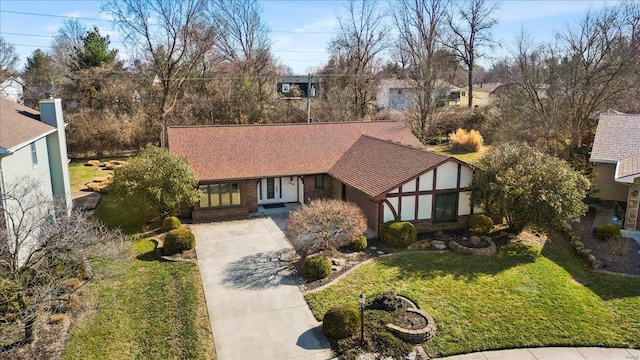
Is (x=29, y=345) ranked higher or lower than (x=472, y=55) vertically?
lower

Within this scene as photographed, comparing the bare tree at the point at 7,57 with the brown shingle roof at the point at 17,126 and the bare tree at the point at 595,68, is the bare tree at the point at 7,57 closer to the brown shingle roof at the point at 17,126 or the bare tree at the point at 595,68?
the brown shingle roof at the point at 17,126

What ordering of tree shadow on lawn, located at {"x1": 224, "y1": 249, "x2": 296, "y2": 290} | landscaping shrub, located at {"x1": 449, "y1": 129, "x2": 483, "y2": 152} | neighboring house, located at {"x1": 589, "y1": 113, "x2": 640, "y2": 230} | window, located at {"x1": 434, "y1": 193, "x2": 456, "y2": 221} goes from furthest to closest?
landscaping shrub, located at {"x1": 449, "y1": 129, "x2": 483, "y2": 152}
neighboring house, located at {"x1": 589, "y1": 113, "x2": 640, "y2": 230}
window, located at {"x1": 434, "y1": 193, "x2": 456, "y2": 221}
tree shadow on lawn, located at {"x1": 224, "y1": 249, "x2": 296, "y2": 290}

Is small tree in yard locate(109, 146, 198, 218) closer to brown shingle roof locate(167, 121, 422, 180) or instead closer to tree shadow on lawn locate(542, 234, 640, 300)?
brown shingle roof locate(167, 121, 422, 180)

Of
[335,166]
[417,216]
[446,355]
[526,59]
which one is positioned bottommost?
[446,355]

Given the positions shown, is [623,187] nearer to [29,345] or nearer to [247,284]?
[247,284]

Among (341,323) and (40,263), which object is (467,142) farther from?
(40,263)

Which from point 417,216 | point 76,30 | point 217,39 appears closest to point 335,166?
point 417,216

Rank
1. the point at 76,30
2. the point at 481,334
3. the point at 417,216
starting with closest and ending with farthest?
1. the point at 481,334
2. the point at 417,216
3. the point at 76,30

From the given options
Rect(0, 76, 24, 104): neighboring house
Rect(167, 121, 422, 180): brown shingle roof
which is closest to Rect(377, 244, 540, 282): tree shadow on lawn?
Rect(167, 121, 422, 180): brown shingle roof
